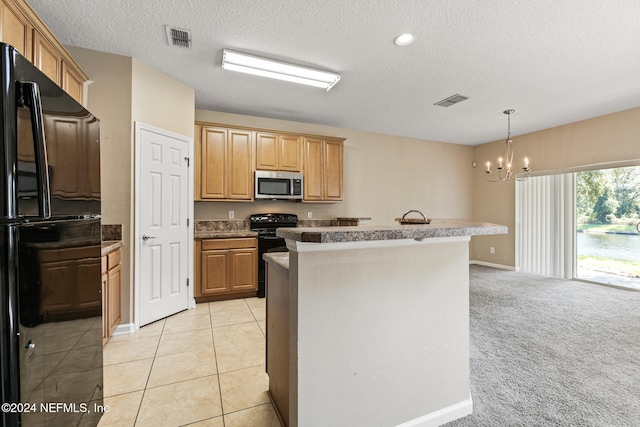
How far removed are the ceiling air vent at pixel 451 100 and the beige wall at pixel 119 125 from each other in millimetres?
3682

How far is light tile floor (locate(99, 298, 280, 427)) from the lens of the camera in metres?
1.62

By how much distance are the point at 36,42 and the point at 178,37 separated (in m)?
0.96

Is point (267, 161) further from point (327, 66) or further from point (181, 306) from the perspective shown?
point (181, 306)

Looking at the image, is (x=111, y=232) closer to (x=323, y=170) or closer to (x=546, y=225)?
(x=323, y=170)

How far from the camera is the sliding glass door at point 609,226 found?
13.7 ft

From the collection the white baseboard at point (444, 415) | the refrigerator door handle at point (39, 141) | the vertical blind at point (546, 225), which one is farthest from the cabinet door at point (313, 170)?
the vertical blind at point (546, 225)

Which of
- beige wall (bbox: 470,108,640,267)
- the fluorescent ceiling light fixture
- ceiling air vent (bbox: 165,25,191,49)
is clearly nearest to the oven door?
the fluorescent ceiling light fixture

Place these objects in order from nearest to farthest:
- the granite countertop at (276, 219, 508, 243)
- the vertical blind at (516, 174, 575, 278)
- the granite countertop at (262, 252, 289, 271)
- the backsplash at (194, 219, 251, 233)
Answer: the granite countertop at (276, 219, 508, 243) < the granite countertop at (262, 252, 289, 271) < the backsplash at (194, 219, 251, 233) < the vertical blind at (516, 174, 575, 278)

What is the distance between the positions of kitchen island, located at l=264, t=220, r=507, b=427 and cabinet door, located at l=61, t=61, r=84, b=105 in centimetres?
236

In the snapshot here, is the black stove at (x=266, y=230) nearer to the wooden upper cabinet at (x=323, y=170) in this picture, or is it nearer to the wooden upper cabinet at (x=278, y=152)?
the wooden upper cabinet at (x=323, y=170)

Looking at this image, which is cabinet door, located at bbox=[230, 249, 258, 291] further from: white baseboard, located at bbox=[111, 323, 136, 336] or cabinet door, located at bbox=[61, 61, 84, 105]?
cabinet door, located at bbox=[61, 61, 84, 105]

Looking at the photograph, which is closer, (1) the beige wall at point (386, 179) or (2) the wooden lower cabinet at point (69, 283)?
(2) the wooden lower cabinet at point (69, 283)

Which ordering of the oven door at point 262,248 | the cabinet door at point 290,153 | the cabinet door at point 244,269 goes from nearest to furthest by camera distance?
1. the cabinet door at point 244,269
2. the oven door at point 262,248
3. the cabinet door at point 290,153

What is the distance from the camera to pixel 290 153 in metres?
4.36
